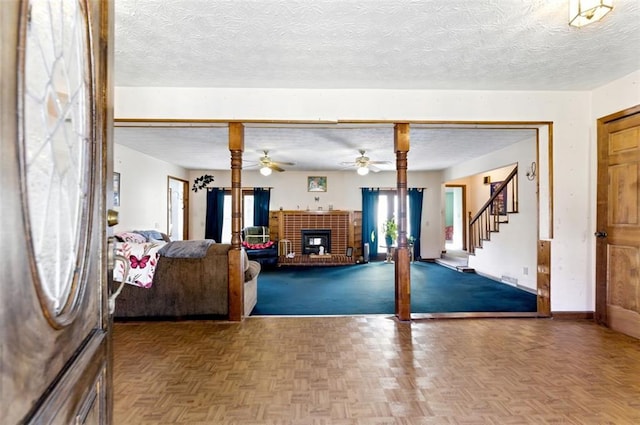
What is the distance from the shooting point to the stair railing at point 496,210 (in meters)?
6.00

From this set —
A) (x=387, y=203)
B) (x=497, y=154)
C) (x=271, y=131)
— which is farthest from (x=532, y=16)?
(x=387, y=203)

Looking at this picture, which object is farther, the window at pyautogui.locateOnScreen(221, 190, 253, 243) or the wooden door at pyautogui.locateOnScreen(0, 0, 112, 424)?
the window at pyautogui.locateOnScreen(221, 190, 253, 243)

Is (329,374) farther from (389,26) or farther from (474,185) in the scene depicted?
(474,185)

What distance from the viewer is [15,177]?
21.3 inches

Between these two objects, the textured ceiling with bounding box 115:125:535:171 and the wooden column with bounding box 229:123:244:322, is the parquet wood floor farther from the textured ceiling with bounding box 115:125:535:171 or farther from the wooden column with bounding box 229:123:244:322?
the textured ceiling with bounding box 115:125:535:171

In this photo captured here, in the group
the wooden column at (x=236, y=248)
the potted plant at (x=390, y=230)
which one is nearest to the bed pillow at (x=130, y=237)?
the wooden column at (x=236, y=248)

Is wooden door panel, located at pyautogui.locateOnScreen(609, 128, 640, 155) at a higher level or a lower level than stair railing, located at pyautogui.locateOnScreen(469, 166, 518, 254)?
higher

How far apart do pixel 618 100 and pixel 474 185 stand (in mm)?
6020

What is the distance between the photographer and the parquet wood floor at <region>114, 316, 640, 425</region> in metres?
2.03

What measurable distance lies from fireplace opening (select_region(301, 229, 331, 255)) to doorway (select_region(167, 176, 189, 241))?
122 inches

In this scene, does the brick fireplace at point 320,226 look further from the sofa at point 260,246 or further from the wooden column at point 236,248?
the wooden column at point 236,248

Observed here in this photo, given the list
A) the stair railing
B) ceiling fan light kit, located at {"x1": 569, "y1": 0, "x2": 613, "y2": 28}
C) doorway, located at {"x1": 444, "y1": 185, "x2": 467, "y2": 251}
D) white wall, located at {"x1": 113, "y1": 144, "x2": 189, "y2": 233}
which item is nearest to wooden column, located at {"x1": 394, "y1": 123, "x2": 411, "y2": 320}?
Result: ceiling fan light kit, located at {"x1": 569, "y1": 0, "x2": 613, "y2": 28}

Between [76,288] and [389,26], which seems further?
[389,26]

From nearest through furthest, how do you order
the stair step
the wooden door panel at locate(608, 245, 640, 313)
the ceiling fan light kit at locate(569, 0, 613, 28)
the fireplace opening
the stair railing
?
the ceiling fan light kit at locate(569, 0, 613, 28)
the wooden door panel at locate(608, 245, 640, 313)
the stair railing
the stair step
the fireplace opening
